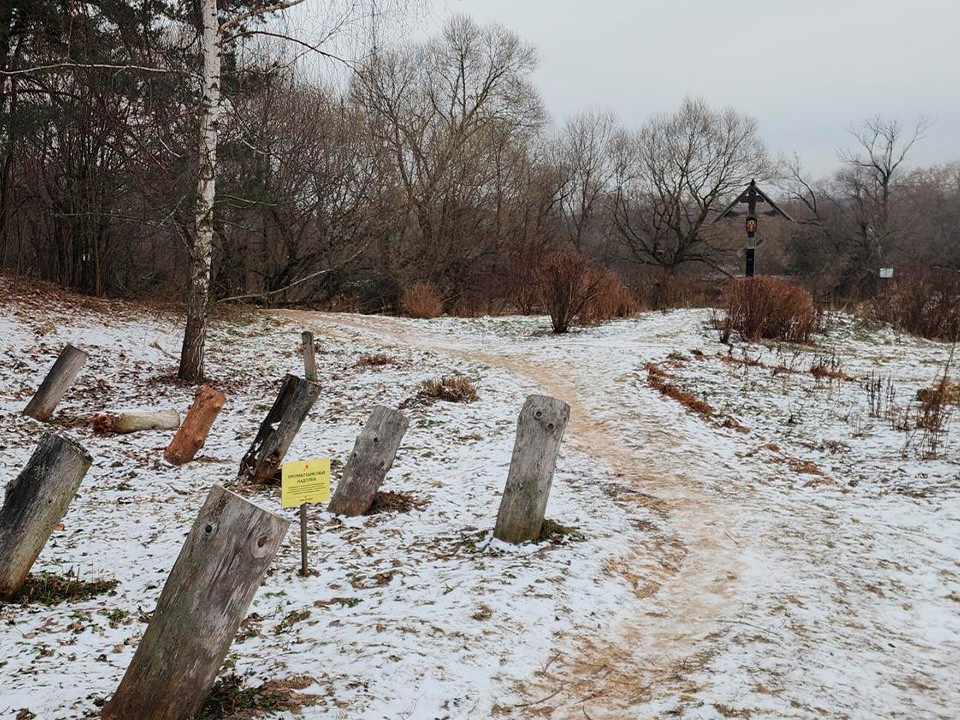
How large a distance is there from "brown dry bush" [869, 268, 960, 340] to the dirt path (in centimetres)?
1148

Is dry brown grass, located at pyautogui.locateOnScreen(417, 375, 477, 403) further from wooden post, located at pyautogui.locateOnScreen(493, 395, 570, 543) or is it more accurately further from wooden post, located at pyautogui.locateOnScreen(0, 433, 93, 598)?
wooden post, located at pyautogui.locateOnScreen(0, 433, 93, 598)

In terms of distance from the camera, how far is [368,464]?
19.0ft

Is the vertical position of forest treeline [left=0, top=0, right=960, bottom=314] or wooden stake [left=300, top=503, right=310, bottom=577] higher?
forest treeline [left=0, top=0, right=960, bottom=314]

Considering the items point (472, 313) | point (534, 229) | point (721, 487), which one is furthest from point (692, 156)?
point (721, 487)

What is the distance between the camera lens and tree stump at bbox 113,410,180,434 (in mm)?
8094

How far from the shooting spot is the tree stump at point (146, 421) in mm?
8094

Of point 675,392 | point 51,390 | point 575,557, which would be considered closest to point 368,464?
point 575,557

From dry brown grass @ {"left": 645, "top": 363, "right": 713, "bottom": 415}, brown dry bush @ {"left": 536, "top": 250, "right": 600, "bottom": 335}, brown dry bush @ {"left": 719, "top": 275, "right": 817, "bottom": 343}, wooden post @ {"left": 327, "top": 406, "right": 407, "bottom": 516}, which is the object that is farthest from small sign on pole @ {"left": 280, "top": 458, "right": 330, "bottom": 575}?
brown dry bush @ {"left": 719, "top": 275, "right": 817, "bottom": 343}

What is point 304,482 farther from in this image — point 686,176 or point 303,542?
point 686,176

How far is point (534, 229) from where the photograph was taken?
30672 millimetres

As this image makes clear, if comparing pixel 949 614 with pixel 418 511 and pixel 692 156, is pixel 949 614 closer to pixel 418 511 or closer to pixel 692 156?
pixel 418 511

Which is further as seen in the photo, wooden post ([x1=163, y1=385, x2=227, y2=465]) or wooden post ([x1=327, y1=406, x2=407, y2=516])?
wooden post ([x1=163, y1=385, x2=227, y2=465])

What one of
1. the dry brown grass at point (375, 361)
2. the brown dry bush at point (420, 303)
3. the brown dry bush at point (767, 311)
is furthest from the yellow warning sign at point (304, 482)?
the brown dry bush at point (420, 303)

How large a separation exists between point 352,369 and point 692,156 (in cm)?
2626
